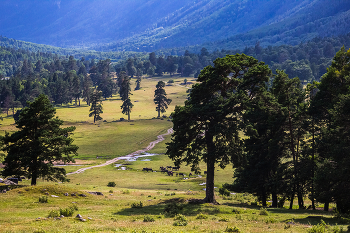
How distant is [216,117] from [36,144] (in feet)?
74.6

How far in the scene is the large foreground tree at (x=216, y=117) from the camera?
117 feet

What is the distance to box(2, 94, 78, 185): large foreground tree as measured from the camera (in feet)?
126

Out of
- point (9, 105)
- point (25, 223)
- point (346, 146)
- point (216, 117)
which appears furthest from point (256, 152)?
point (9, 105)

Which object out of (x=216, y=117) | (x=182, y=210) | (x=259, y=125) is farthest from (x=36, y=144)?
(x=259, y=125)

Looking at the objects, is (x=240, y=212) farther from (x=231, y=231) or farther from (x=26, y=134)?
(x=26, y=134)

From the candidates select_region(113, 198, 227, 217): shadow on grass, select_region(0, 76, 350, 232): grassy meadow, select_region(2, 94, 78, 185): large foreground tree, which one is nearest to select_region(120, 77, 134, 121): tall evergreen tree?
select_region(0, 76, 350, 232): grassy meadow

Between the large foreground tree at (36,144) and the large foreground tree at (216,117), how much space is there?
15200mm

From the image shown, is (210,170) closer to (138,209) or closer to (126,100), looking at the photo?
(138,209)

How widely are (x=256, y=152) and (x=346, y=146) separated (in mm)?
13816

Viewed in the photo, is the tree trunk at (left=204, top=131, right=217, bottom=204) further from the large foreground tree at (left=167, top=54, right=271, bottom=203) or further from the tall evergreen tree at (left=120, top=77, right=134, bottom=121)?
the tall evergreen tree at (left=120, top=77, right=134, bottom=121)

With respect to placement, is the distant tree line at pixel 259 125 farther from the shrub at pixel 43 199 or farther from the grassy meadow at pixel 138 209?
the shrub at pixel 43 199

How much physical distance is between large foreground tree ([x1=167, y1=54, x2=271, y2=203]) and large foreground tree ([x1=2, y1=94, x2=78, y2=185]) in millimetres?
15200

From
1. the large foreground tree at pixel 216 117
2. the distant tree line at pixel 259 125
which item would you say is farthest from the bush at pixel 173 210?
the distant tree line at pixel 259 125

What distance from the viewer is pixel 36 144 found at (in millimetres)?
39062
